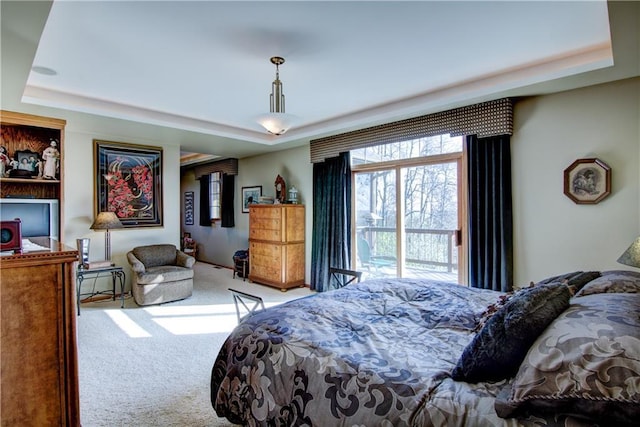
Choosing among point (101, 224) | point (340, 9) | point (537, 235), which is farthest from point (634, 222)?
point (101, 224)

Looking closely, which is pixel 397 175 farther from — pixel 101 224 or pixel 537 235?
pixel 101 224

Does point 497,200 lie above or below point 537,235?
above

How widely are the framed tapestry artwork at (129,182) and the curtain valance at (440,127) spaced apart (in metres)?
2.98

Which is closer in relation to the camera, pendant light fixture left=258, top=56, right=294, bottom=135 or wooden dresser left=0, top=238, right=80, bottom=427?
wooden dresser left=0, top=238, right=80, bottom=427

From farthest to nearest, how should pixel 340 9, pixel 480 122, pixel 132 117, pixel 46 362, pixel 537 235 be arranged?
pixel 132 117 < pixel 480 122 < pixel 537 235 < pixel 340 9 < pixel 46 362

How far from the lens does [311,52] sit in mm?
2648

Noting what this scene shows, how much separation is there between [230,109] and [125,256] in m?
3.07

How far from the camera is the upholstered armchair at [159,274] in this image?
14.8 ft

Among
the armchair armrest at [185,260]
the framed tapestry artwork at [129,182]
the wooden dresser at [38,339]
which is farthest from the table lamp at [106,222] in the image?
the wooden dresser at [38,339]

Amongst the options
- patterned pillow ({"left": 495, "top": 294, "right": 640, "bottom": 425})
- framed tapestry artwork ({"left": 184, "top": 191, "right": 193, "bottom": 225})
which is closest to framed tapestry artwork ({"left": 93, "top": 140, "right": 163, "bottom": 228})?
framed tapestry artwork ({"left": 184, "top": 191, "right": 193, "bottom": 225})

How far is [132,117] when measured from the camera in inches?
160

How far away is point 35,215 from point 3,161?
56 centimetres

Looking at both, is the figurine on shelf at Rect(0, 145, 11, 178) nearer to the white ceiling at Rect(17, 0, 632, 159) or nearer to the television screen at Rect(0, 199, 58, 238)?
the television screen at Rect(0, 199, 58, 238)

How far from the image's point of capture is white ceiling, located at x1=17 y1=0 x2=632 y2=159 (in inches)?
83.4
